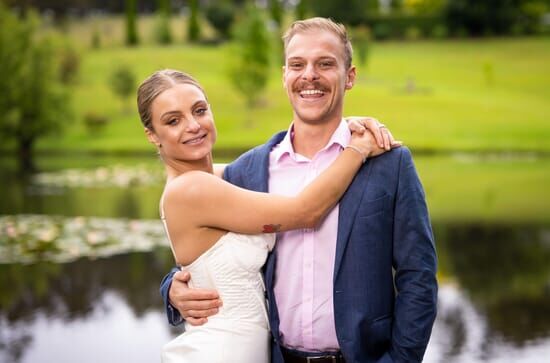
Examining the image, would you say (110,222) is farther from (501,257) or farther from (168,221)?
(168,221)

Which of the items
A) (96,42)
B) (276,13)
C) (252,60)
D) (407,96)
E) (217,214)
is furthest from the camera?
(276,13)

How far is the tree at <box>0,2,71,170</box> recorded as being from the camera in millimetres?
29922

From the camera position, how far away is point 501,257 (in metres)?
10.1

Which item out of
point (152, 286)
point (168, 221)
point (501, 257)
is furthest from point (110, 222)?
point (168, 221)

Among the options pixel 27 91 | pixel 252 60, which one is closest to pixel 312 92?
pixel 27 91

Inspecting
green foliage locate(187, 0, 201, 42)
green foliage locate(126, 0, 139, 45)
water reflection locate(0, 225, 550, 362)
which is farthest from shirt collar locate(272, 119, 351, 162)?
green foliage locate(187, 0, 201, 42)

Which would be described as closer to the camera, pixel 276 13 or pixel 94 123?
pixel 94 123

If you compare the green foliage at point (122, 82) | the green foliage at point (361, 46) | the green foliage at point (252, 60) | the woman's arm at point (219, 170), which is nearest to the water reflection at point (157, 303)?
the woman's arm at point (219, 170)

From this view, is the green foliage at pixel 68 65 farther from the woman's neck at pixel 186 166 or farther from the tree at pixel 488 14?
the woman's neck at pixel 186 166

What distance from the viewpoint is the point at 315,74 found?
8.04ft

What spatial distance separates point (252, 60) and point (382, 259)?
31.7m

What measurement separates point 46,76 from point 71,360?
1046 inches

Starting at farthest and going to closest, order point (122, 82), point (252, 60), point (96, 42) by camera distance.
Result: point (96, 42)
point (122, 82)
point (252, 60)

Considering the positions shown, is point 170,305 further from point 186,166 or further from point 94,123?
point 94,123
